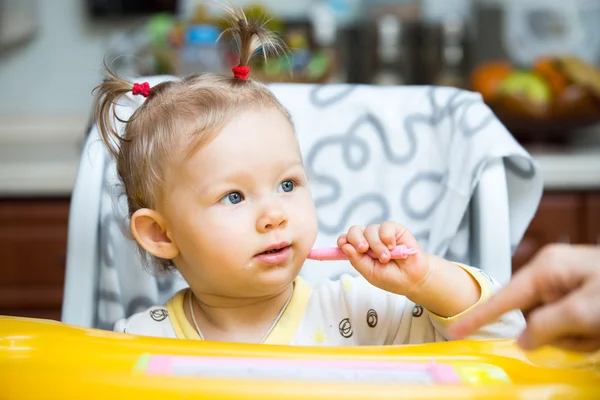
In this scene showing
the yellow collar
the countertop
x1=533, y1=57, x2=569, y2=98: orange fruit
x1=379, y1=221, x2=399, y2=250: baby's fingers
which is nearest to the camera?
x1=379, y1=221, x2=399, y2=250: baby's fingers

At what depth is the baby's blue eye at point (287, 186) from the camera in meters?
0.78

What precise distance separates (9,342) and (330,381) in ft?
0.83

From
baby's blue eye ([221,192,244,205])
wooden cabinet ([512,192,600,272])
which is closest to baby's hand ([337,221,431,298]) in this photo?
baby's blue eye ([221,192,244,205])

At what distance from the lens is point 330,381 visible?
47 centimetres

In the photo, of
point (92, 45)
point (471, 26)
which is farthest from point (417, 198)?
point (92, 45)

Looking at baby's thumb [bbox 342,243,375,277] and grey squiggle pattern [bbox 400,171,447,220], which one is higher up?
baby's thumb [bbox 342,243,375,277]

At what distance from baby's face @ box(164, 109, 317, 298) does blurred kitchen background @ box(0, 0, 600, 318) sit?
0.71m

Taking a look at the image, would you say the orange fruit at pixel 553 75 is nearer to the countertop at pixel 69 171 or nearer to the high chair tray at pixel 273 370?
the countertop at pixel 69 171

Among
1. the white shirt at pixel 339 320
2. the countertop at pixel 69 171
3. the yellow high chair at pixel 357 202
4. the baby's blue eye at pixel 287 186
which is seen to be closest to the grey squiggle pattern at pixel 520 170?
the yellow high chair at pixel 357 202

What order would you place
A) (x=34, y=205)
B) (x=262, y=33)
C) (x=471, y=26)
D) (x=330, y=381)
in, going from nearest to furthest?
(x=330, y=381) < (x=262, y=33) < (x=34, y=205) < (x=471, y=26)

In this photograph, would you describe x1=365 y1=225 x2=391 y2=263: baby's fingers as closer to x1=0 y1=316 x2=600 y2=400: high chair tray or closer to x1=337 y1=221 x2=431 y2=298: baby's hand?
x1=337 y1=221 x2=431 y2=298: baby's hand

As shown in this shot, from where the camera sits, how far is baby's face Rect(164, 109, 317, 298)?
2.41 feet

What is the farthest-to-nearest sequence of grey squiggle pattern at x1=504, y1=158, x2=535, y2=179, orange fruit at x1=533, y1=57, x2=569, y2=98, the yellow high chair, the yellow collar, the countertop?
1. orange fruit at x1=533, y1=57, x2=569, y2=98
2. the countertop
3. grey squiggle pattern at x1=504, y1=158, x2=535, y2=179
4. the yellow collar
5. the yellow high chair

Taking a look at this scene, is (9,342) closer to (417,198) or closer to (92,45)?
(417,198)
